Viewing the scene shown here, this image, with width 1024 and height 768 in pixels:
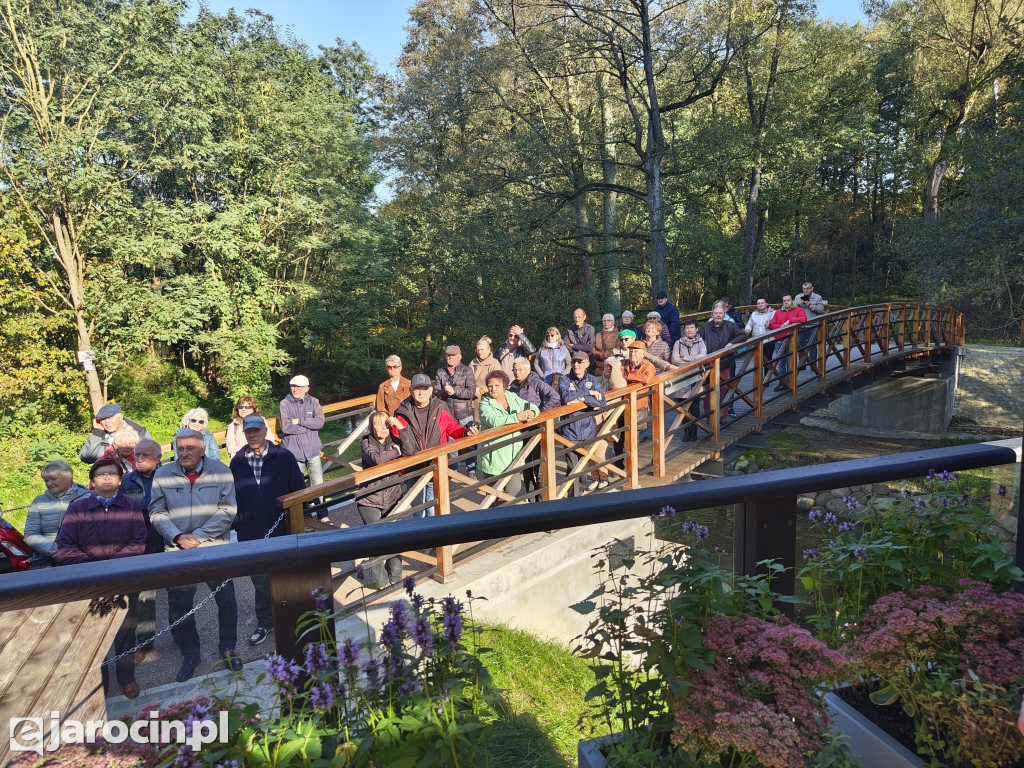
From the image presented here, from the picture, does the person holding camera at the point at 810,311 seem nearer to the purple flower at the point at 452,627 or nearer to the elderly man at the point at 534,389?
the elderly man at the point at 534,389

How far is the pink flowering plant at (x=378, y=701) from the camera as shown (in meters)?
1.31

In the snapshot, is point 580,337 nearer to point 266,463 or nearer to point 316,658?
point 266,463

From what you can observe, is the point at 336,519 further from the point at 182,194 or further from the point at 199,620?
the point at 182,194

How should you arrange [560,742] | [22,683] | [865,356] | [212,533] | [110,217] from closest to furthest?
[22,683]
[560,742]
[212,533]
[865,356]
[110,217]

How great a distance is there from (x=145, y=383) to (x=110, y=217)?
5.35 metres

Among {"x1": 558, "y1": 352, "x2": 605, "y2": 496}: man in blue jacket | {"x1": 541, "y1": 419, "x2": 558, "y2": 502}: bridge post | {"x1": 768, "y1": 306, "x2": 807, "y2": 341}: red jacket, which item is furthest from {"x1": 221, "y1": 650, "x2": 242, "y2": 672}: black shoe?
{"x1": 768, "y1": 306, "x2": 807, "y2": 341}: red jacket

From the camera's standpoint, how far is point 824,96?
26953mm


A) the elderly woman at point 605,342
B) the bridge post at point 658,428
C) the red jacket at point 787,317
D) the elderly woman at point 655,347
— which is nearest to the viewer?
the bridge post at point 658,428

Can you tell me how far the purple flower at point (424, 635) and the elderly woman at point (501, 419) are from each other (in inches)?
189

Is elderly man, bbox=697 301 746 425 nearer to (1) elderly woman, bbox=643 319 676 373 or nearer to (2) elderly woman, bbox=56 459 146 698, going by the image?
(1) elderly woman, bbox=643 319 676 373

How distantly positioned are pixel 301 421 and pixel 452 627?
21.1ft

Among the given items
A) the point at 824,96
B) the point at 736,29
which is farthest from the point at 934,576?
the point at 824,96

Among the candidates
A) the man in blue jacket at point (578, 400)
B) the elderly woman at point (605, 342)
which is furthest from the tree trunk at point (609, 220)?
the man in blue jacket at point (578, 400)

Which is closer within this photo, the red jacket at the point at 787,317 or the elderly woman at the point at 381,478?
the elderly woman at the point at 381,478
